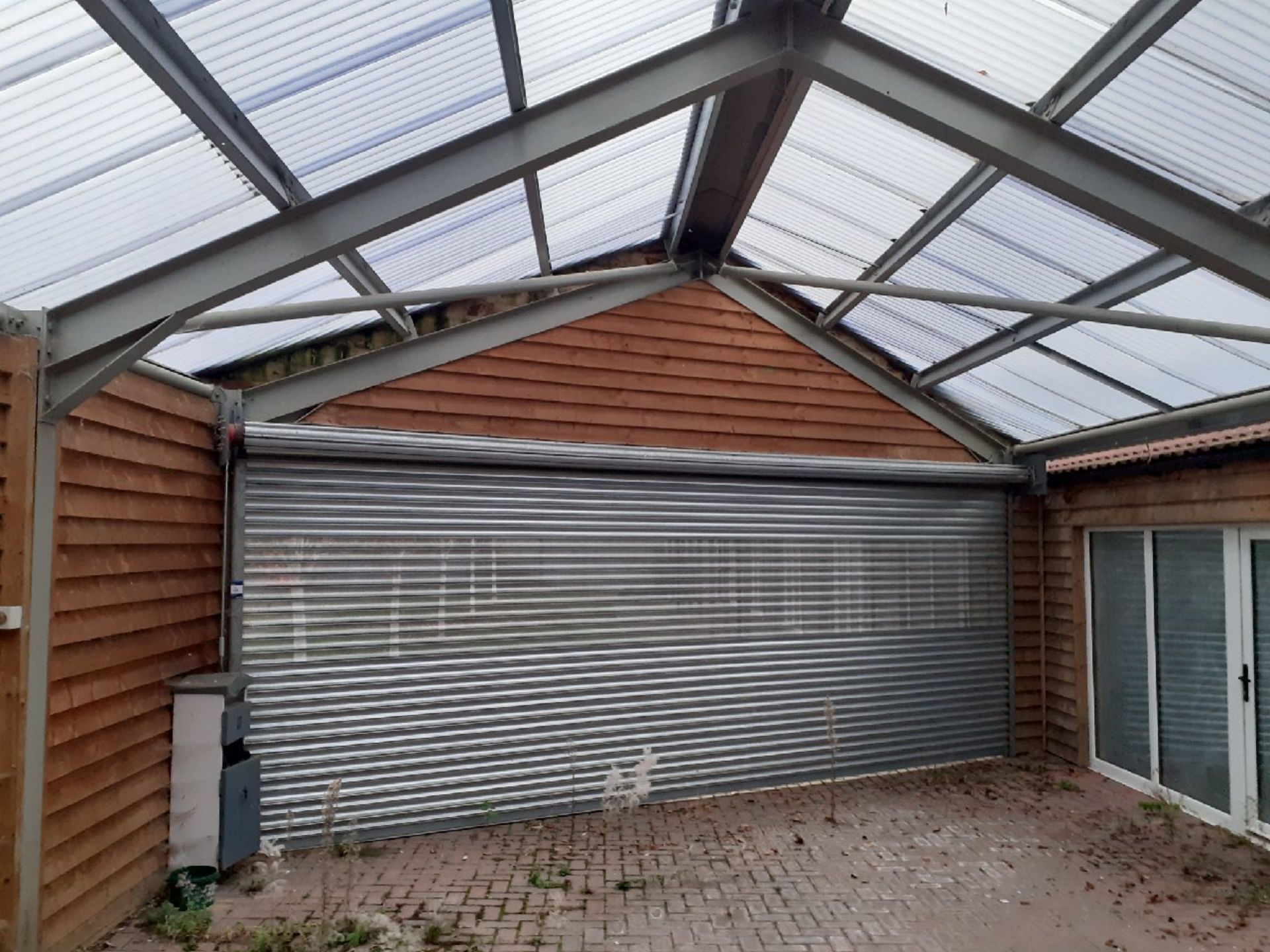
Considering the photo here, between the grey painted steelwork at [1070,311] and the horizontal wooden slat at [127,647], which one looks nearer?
the horizontal wooden slat at [127,647]

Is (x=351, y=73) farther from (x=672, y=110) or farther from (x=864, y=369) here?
(x=864, y=369)

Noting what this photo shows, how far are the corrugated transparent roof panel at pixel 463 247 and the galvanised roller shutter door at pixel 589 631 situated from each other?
1.43 metres

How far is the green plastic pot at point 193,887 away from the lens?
15.9ft

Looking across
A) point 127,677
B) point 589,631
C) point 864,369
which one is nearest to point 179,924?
point 127,677

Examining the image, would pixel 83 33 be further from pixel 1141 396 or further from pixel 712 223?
pixel 1141 396

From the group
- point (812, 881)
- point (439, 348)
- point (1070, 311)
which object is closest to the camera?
point (1070, 311)

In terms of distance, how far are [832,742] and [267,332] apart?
5.77 m

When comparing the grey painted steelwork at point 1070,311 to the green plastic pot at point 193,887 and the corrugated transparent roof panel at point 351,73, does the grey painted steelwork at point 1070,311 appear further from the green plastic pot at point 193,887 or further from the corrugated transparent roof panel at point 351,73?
the green plastic pot at point 193,887

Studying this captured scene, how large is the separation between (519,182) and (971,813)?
19.8 feet

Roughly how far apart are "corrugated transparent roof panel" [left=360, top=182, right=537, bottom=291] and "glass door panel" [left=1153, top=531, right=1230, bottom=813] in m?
6.01

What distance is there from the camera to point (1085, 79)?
3.78 meters

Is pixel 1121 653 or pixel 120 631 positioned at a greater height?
pixel 120 631

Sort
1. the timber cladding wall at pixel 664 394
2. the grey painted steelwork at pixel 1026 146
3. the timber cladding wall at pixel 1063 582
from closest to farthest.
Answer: the grey painted steelwork at pixel 1026 146, the timber cladding wall at pixel 664 394, the timber cladding wall at pixel 1063 582

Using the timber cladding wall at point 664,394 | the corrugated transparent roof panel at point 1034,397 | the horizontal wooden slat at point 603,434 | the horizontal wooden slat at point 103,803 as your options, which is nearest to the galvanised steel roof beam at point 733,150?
the timber cladding wall at point 664,394
